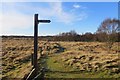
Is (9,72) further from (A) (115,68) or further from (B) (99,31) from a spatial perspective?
(B) (99,31)

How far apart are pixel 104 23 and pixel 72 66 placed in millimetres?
16145

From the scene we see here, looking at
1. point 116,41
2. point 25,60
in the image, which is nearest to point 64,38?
point 116,41

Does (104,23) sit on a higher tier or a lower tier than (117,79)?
higher

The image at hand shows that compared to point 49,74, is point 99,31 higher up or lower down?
higher up

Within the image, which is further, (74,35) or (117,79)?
(74,35)

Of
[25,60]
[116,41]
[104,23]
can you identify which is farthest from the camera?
[116,41]

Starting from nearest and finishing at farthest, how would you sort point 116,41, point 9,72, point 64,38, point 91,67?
point 91,67 → point 9,72 → point 116,41 → point 64,38

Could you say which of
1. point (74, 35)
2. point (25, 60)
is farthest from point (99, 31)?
point (74, 35)

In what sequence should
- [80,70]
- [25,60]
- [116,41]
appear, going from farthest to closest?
[116,41] < [25,60] < [80,70]

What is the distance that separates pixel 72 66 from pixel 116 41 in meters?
19.1

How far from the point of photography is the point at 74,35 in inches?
2250

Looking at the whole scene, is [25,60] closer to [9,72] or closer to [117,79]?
[9,72]

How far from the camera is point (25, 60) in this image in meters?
23.7

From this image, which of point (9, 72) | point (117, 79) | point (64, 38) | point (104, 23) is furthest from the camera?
point (64, 38)
